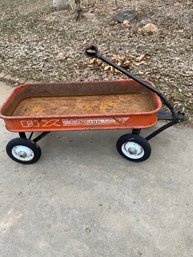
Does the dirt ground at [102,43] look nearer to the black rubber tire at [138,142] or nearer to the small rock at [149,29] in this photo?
the small rock at [149,29]

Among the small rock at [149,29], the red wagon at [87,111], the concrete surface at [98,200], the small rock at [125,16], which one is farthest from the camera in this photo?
the small rock at [125,16]

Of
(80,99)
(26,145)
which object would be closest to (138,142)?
(80,99)

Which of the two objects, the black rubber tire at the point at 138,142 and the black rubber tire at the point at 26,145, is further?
the black rubber tire at the point at 26,145

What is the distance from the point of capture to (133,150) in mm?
2582

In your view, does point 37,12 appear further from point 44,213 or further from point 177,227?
point 177,227

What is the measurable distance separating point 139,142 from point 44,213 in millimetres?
998

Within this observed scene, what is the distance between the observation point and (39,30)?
521 cm

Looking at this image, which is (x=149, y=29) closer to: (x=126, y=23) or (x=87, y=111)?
(x=126, y=23)

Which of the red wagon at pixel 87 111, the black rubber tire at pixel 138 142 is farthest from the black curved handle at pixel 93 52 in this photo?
the black rubber tire at pixel 138 142

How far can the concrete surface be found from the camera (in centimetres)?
211

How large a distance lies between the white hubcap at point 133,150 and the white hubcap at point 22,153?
2.85 ft

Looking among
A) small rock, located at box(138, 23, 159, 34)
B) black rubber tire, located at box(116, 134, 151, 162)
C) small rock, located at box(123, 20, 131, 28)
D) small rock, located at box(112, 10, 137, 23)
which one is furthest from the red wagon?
small rock, located at box(112, 10, 137, 23)

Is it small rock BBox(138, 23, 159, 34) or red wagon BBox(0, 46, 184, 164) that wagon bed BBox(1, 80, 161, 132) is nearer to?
red wagon BBox(0, 46, 184, 164)

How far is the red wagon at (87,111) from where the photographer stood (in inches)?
95.0
